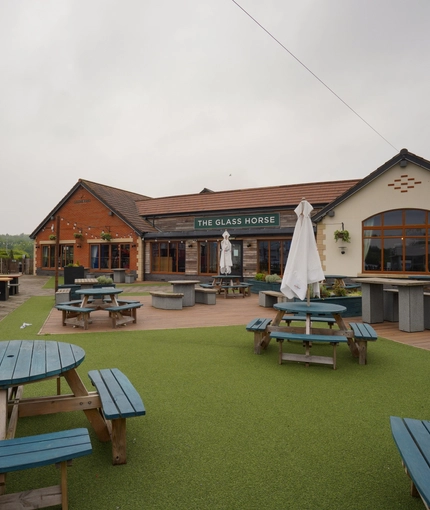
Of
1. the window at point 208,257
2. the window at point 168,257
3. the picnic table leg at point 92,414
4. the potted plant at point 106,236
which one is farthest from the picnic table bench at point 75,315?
the potted plant at point 106,236

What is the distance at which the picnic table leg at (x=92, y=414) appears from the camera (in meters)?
2.83

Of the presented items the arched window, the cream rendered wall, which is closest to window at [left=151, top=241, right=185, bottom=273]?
the cream rendered wall

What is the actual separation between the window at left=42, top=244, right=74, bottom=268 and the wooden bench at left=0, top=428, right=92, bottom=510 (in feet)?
81.8

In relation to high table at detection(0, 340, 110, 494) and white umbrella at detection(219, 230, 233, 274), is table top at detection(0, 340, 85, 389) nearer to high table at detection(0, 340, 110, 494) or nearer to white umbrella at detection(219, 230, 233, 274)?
high table at detection(0, 340, 110, 494)

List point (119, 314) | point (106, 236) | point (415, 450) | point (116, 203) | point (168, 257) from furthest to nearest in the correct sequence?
point (116, 203) → point (106, 236) → point (168, 257) → point (119, 314) → point (415, 450)

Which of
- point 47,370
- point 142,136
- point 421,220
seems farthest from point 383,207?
point 142,136

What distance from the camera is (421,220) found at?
43.1ft

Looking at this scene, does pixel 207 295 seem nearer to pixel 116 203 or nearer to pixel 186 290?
pixel 186 290

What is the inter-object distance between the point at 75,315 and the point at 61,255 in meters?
18.9

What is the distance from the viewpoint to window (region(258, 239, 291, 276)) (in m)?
19.0

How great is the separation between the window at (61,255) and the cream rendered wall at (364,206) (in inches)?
726

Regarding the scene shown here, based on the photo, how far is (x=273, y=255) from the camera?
19188 millimetres

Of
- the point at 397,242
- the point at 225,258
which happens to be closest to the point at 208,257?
the point at 225,258

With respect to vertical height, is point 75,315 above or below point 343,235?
below
